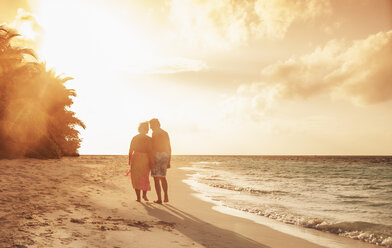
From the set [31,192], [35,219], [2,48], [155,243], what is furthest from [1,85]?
[155,243]

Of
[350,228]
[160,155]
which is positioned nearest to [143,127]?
[160,155]

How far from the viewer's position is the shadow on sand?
4617 millimetres

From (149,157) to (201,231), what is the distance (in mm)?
3581

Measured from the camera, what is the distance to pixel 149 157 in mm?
8352

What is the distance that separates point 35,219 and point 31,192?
7.86 ft

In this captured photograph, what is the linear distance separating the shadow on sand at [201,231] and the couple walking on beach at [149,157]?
133cm

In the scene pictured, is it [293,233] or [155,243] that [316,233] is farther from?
[155,243]

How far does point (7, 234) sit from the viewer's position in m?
3.72

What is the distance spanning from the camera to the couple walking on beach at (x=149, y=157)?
8.16 metres

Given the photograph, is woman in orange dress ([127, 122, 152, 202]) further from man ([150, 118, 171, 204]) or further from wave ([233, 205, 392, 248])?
wave ([233, 205, 392, 248])

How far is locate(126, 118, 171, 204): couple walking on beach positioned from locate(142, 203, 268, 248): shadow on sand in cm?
133

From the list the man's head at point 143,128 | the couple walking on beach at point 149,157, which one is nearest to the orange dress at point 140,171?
the couple walking on beach at point 149,157

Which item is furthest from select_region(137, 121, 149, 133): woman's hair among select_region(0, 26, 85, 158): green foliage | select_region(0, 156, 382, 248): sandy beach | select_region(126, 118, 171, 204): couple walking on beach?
select_region(0, 26, 85, 158): green foliage

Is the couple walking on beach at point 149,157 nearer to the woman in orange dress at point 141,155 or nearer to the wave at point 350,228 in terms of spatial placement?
the woman in orange dress at point 141,155
